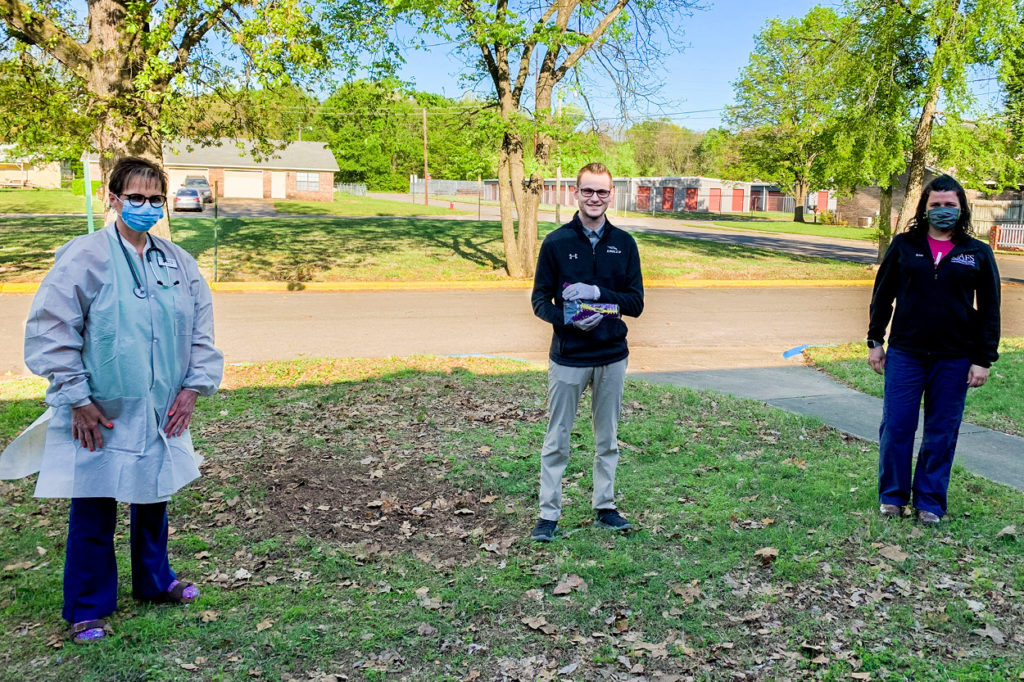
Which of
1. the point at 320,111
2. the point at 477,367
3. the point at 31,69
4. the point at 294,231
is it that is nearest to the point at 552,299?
the point at 477,367

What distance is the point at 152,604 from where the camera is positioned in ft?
14.2

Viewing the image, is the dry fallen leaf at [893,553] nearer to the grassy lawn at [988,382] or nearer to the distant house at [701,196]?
the grassy lawn at [988,382]

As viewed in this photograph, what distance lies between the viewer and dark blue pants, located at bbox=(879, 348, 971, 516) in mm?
5176

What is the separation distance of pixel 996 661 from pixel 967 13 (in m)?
18.9

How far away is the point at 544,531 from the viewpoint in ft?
16.9

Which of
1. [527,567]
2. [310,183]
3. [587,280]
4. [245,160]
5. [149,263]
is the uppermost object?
[245,160]

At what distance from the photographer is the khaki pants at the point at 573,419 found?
4918 millimetres

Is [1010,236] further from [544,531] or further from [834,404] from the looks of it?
[544,531]

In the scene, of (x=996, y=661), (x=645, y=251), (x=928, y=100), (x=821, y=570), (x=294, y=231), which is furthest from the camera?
(x=294, y=231)

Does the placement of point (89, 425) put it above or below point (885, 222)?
below

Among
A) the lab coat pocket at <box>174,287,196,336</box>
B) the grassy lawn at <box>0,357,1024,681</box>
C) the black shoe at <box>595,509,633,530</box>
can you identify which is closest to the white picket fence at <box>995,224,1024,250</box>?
the grassy lawn at <box>0,357,1024,681</box>

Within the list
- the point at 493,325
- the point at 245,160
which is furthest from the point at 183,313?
the point at 245,160

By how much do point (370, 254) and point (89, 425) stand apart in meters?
18.9

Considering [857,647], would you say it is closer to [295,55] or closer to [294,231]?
[295,55]
